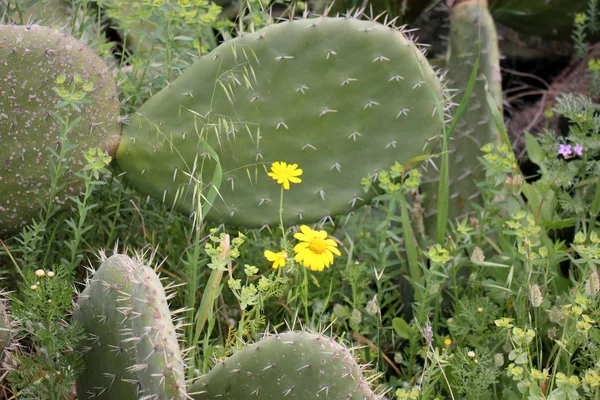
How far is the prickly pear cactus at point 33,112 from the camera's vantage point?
1858mm

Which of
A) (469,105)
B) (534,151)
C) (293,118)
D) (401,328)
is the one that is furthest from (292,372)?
(469,105)

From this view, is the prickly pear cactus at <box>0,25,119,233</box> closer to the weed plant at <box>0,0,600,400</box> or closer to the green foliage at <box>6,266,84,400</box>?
the weed plant at <box>0,0,600,400</box>

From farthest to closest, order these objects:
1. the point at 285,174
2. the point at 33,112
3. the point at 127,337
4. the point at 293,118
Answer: the point at 293,118 → the point at 33,112 → the point at 285,174 → the point at 127,337

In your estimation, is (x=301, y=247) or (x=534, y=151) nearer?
(x=301, y=247)

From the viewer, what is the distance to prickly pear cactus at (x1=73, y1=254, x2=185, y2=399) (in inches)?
49.6

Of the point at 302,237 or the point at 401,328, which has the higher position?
the point at 302,237

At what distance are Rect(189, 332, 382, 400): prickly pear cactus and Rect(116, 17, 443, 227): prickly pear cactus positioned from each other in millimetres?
617

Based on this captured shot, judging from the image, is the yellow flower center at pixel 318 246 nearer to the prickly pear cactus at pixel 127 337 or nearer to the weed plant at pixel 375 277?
the weed plant at pixel 375 277

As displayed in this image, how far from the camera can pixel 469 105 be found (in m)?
2.49

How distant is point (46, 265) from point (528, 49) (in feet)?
7.26

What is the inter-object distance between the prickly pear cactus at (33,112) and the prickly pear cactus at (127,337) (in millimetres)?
477

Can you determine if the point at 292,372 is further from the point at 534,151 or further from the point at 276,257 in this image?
the point at 534,151

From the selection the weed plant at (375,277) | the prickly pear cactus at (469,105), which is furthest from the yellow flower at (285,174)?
the prickly pear cactus at (469,105)

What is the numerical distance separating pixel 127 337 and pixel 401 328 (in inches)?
29.8
